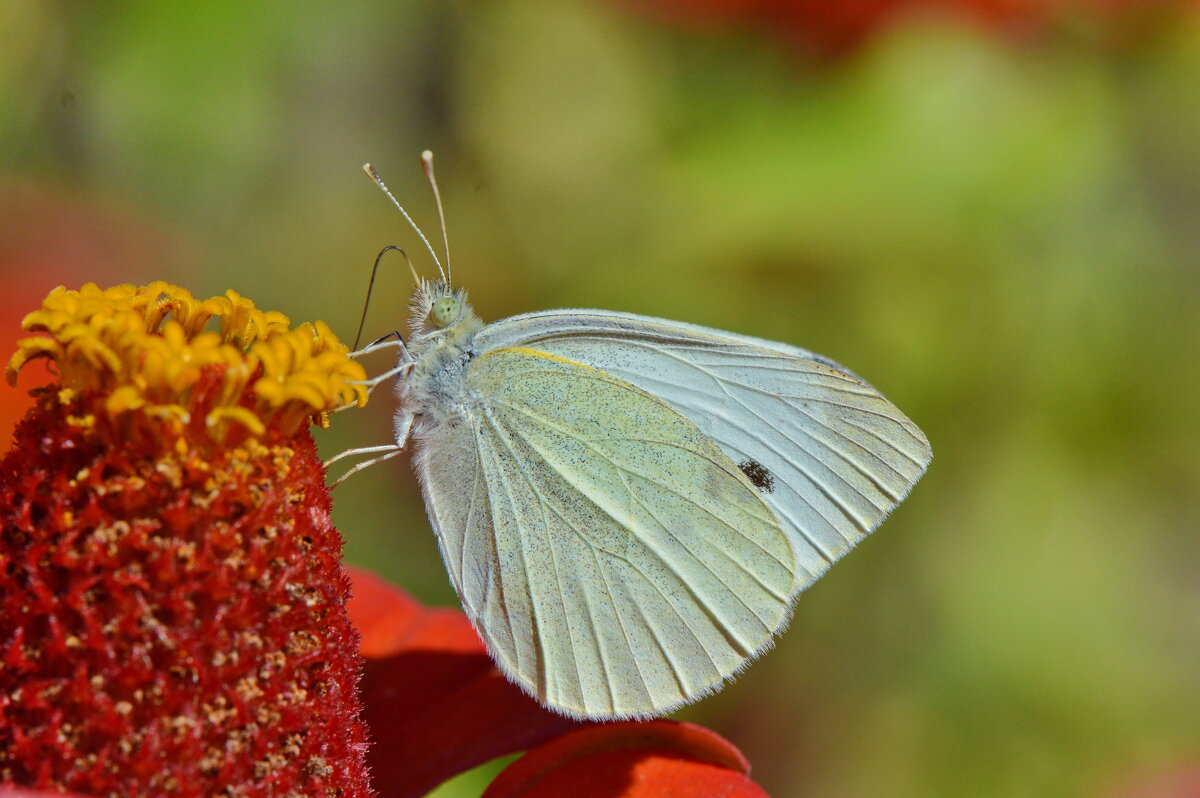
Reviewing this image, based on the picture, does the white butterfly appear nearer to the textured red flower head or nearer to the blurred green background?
the textured red flower head

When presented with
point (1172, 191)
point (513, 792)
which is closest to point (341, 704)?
point (513, 792)

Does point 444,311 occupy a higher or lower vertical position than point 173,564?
higher

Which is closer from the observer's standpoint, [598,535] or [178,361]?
[178,361]

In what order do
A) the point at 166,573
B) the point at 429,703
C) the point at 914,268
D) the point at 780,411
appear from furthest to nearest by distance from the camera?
the point at 914,268 → the point at 780,411 → the point at 429,703 → the point at 166,573

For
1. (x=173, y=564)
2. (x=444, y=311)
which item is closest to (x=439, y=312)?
(x=444, y=311)

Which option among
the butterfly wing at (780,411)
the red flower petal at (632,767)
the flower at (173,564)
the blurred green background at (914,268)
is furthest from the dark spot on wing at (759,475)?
the blurred green background at (914,268)

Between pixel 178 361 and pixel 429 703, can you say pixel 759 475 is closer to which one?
pixel 429 703
